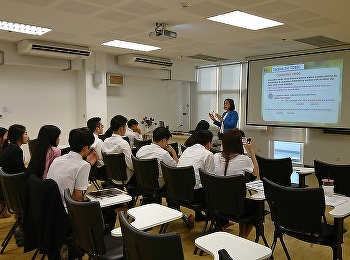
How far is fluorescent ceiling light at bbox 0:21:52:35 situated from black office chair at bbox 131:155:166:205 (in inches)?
122

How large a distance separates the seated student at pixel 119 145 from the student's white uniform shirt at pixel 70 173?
1.55 m

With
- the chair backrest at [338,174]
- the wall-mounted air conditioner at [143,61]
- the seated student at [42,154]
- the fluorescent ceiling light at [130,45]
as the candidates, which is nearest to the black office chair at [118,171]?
the seated student at [42,154]

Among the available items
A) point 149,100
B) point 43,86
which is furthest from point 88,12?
point 149,100

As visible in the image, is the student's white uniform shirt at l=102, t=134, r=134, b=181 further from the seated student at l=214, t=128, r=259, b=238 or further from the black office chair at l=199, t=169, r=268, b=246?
the black office chair at l=199, t=169, r=268, b=246

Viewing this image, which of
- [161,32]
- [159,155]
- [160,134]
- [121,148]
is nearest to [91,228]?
[159,155]

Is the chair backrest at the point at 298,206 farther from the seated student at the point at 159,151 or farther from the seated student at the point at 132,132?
the seated student at the point at 132,132

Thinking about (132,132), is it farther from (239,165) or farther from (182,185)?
(239,165)

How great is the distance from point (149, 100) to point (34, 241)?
6.87 meters

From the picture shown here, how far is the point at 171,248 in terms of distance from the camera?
1.38 meters

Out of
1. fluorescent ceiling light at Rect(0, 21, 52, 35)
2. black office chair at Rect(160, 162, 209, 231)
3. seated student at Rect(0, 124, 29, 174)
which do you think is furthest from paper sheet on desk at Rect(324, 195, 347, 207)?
fluorescent ceiling light at Rect(0, 21, 52, 35)

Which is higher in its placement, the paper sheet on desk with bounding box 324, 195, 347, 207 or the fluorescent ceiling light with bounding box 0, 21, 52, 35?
the fluorescent ceiling light with bounding box 0, 21, 52, 35

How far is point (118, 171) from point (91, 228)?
205 centimetres

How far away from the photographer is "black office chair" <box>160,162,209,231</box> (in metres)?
3.00

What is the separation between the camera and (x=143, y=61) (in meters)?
7.67
